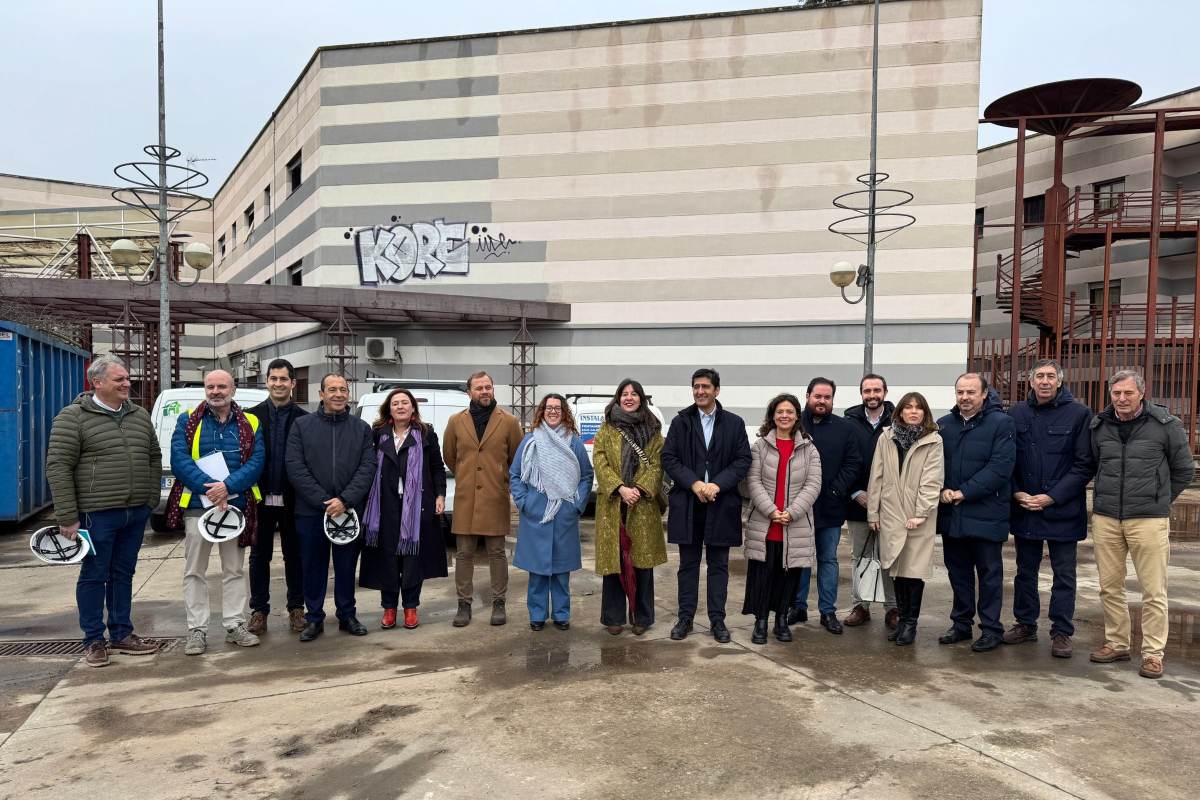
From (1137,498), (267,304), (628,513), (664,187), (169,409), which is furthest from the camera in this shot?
(664,187)

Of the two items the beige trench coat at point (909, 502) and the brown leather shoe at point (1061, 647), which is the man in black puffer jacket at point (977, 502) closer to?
the beige trench coat at point (909, 502)

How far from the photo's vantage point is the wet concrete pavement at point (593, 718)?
344 centimetres

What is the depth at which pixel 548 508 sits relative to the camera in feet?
19.3

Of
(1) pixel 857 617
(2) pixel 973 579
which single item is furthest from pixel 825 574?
(2) pixel 973 579

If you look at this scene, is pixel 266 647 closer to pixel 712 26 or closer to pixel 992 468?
pixel 992 468

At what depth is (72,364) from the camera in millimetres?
12883

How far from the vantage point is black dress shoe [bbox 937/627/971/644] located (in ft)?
18.1

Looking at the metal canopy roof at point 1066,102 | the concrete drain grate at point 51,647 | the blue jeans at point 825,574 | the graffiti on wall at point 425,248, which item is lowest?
the concrete drain grate at point 51,647

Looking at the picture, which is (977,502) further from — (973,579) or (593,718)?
(593,718)

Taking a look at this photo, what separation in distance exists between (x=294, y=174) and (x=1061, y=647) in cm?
2200

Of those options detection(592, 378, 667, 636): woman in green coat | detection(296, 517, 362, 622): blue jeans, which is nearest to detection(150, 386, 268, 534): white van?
detection(296, 517, 362, 622): blue jeans

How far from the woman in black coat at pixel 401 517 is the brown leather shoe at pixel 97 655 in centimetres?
172

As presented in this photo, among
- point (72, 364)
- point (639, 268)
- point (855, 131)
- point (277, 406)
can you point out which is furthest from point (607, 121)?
point (277, 406)

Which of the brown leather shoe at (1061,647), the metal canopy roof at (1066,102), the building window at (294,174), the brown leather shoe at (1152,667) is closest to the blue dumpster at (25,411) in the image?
the building window at (294,174)
